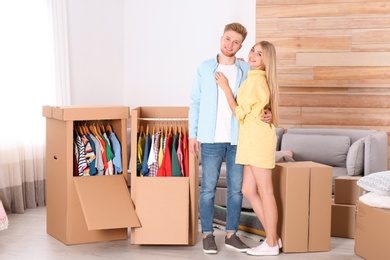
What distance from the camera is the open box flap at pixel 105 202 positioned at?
4.33 meters

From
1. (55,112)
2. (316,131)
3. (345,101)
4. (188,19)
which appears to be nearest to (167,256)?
(55,112)

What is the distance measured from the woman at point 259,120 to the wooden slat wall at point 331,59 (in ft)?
6.79

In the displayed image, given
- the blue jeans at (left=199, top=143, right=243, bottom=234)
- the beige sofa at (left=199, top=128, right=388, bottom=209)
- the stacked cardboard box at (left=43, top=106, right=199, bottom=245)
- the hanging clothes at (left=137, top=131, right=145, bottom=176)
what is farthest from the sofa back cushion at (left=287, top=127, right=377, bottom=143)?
the hanging clothes at (left=137, top=131, right=145, bottom=176)

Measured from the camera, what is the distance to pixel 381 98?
6.02 meters

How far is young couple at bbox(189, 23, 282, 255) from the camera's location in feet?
13.5

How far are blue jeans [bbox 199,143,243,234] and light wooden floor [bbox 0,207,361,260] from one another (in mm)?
204

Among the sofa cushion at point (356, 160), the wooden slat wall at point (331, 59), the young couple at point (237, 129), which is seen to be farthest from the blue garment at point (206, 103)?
the wooden slat wall at point (331, 59)

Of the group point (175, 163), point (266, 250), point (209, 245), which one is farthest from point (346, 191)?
point (175, 163)

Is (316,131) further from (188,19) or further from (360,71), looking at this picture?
(188,19)

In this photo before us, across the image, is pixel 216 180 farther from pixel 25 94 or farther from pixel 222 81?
pixel 25 94

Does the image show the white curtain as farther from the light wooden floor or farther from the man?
the man

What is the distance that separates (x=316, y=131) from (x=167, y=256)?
2.29 m

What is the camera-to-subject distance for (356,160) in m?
5.30

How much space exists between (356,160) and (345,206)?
74 cm
